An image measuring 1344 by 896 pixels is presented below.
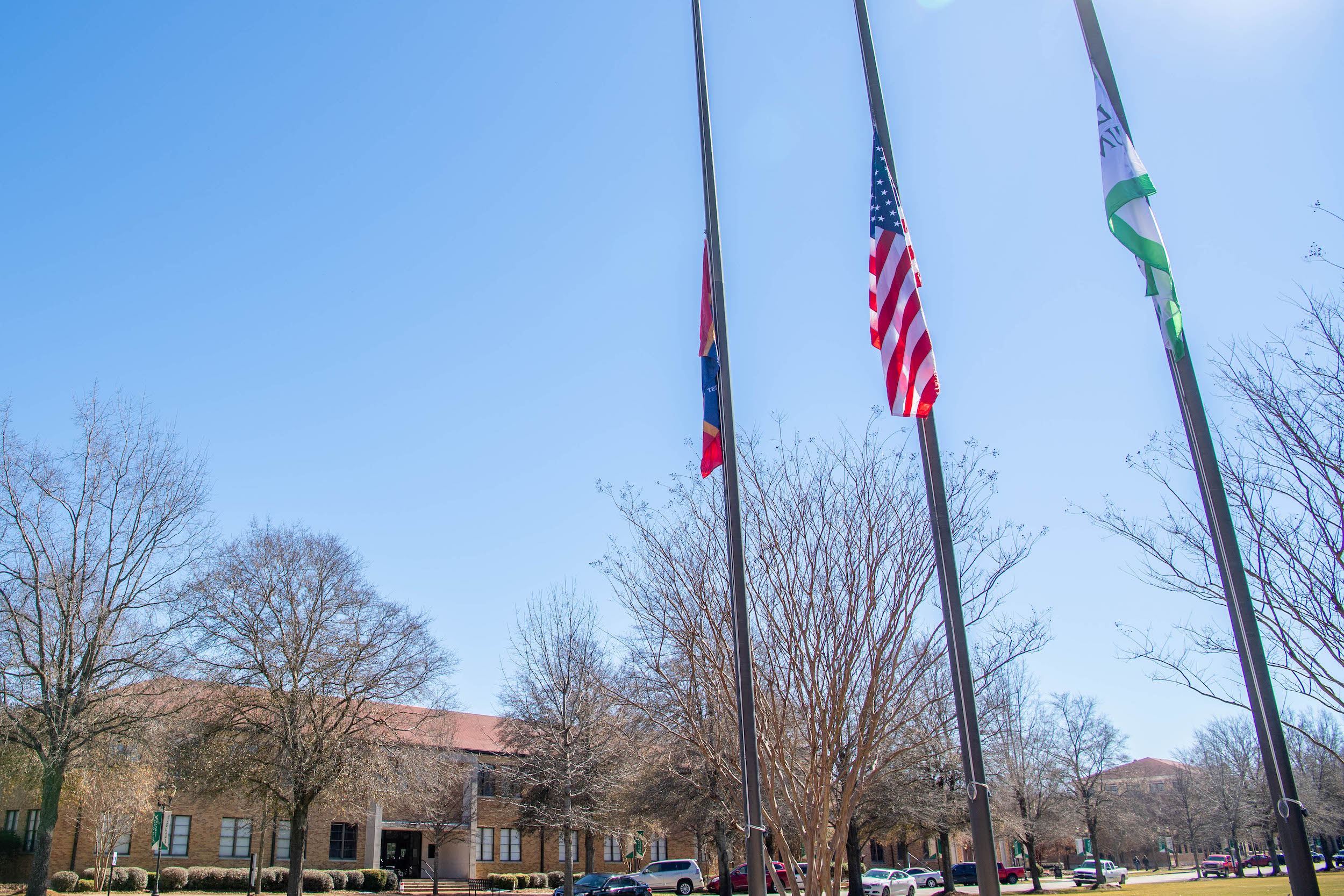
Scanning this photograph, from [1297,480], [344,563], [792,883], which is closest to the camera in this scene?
[792,883]

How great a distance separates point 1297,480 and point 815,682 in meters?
6.90

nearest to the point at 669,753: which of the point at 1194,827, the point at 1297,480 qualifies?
the point at 1297,480

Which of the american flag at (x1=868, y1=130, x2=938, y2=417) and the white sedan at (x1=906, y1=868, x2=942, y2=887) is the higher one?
the american flag at (x1=868, y1=130, x2=938, y2=417)

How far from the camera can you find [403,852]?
1944 inches

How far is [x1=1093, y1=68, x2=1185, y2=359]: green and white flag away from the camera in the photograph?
7.60 m

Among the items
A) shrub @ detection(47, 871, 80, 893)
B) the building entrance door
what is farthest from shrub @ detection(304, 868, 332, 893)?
the building entrance door

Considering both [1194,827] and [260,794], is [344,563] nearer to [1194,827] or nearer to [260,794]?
[260,794]

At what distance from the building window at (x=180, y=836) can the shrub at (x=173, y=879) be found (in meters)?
2.35

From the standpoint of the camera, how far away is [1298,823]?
620 cm

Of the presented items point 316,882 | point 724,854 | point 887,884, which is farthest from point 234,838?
point 887,884

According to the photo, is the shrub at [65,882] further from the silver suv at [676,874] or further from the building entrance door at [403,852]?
the silver suv at [676,874]

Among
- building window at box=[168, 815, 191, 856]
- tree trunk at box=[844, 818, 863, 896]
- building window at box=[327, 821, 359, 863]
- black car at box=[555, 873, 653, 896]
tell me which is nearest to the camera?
tree trunk at box=[844, 818, 863, 896]

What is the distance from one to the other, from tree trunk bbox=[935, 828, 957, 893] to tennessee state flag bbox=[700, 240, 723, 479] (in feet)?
103

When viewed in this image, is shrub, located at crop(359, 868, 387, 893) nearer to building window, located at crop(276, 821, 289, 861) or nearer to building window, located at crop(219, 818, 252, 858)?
building window, located at crop(276, 821, 289, 861)
